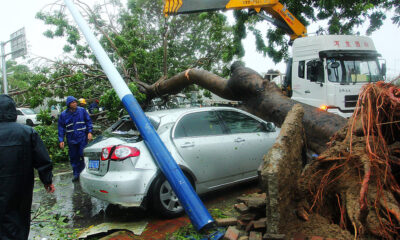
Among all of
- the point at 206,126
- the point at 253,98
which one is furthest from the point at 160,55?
the point at 206,126

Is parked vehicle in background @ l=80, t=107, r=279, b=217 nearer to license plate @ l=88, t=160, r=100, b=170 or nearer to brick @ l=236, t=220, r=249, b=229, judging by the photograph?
license plate @ l=88, t=160, r=100, b=170

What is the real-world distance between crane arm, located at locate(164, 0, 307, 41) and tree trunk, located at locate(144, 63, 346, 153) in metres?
1.84

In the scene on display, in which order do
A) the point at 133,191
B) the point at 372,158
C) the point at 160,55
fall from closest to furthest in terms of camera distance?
the point at 372,158, the point at 133,191, the point at 160,55

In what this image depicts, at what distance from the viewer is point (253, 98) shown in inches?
276

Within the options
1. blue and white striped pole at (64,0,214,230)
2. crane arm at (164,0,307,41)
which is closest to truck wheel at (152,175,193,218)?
blue and white striped pole at (64,0,214,230)

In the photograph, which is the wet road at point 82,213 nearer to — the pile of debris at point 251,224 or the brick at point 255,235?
the pile of debris at point 251,224

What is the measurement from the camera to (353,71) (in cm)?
744

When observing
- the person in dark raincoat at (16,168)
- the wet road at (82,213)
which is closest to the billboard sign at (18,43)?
the wet road at (82,213)

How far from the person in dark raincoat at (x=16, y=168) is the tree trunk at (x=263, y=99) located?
4.46m

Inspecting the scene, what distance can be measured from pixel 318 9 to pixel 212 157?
32.8 ft

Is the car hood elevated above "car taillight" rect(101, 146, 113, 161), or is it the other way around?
the car hood

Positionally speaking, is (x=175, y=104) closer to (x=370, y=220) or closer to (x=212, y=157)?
(x=212, y=157)

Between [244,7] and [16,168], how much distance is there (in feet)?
25.9

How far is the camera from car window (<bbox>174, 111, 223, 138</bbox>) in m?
4.43
